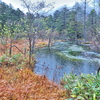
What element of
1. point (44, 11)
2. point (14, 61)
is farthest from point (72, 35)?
point (14, 61)

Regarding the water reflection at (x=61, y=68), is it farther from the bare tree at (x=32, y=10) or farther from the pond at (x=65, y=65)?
the bare tree at (x=32, y=10)

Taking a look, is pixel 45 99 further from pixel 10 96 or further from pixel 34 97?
pixel 10 96

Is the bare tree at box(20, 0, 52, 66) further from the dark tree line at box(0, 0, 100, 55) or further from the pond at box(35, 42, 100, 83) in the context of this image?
the pond at box(35, 42, 100, 83)

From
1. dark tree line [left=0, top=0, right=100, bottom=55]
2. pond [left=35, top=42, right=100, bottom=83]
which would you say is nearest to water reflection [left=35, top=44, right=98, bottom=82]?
pond [left=35, top=42, right=100, bottom=83]

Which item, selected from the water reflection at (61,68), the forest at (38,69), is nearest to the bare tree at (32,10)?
the forest at (38,69)

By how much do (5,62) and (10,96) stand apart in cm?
351

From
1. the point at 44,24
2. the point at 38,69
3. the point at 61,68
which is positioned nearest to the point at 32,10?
the point at 44,24

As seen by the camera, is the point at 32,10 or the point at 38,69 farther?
the point at 38,69

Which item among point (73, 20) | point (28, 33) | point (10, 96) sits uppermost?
point (73, 20)

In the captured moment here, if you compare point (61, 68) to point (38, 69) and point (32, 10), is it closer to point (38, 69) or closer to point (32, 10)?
point (38, 69)

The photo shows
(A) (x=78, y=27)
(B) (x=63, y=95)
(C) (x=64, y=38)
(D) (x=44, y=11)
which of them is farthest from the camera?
(C) (x=64, y=38)

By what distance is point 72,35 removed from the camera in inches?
884

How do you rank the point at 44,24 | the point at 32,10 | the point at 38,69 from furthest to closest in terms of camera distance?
the point at 44,24
the point at 38,69
the point at 32,10

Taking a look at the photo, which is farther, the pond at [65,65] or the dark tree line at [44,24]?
the dark tree line at [44,24]
